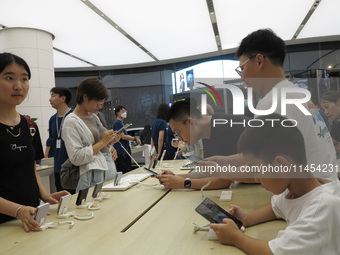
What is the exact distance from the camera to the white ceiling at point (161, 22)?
477 centimetres

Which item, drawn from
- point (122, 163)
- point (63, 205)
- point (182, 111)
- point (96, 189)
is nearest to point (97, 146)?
point (96, 189)

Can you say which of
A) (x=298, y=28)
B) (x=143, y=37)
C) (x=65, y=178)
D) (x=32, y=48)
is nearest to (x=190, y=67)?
(x=143, y=37)

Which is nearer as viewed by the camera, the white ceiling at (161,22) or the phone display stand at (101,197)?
the phone display stand at (101,197)

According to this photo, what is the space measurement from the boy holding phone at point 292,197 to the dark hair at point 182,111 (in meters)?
1.27

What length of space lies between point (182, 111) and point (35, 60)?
4400 mm

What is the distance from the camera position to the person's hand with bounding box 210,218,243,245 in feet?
3.34

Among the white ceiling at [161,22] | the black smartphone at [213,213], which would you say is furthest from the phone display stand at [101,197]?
the white ceiling at [161,22]

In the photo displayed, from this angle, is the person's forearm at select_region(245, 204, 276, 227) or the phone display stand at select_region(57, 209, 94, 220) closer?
the person's forearm at select_region(245, 204, 276, 227)

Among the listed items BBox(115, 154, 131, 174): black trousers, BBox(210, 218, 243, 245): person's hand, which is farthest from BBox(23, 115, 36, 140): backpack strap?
BBox(115, 154, 131, 174): black trousers

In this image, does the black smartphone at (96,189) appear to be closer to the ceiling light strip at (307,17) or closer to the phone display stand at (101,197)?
the phone display stand at (101,197)

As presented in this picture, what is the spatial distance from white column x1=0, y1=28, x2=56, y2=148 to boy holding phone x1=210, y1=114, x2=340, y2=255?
209 inches

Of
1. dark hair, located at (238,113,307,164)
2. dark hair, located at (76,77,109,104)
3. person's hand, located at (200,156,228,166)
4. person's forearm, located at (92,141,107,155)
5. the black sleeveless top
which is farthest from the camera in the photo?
dark hair, located at (76,77,109,104)

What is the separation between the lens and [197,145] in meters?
2.47

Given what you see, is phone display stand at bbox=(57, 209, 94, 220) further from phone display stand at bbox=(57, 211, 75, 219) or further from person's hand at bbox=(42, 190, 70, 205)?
person's hand at bbox=(42, 190, 70, 205)
